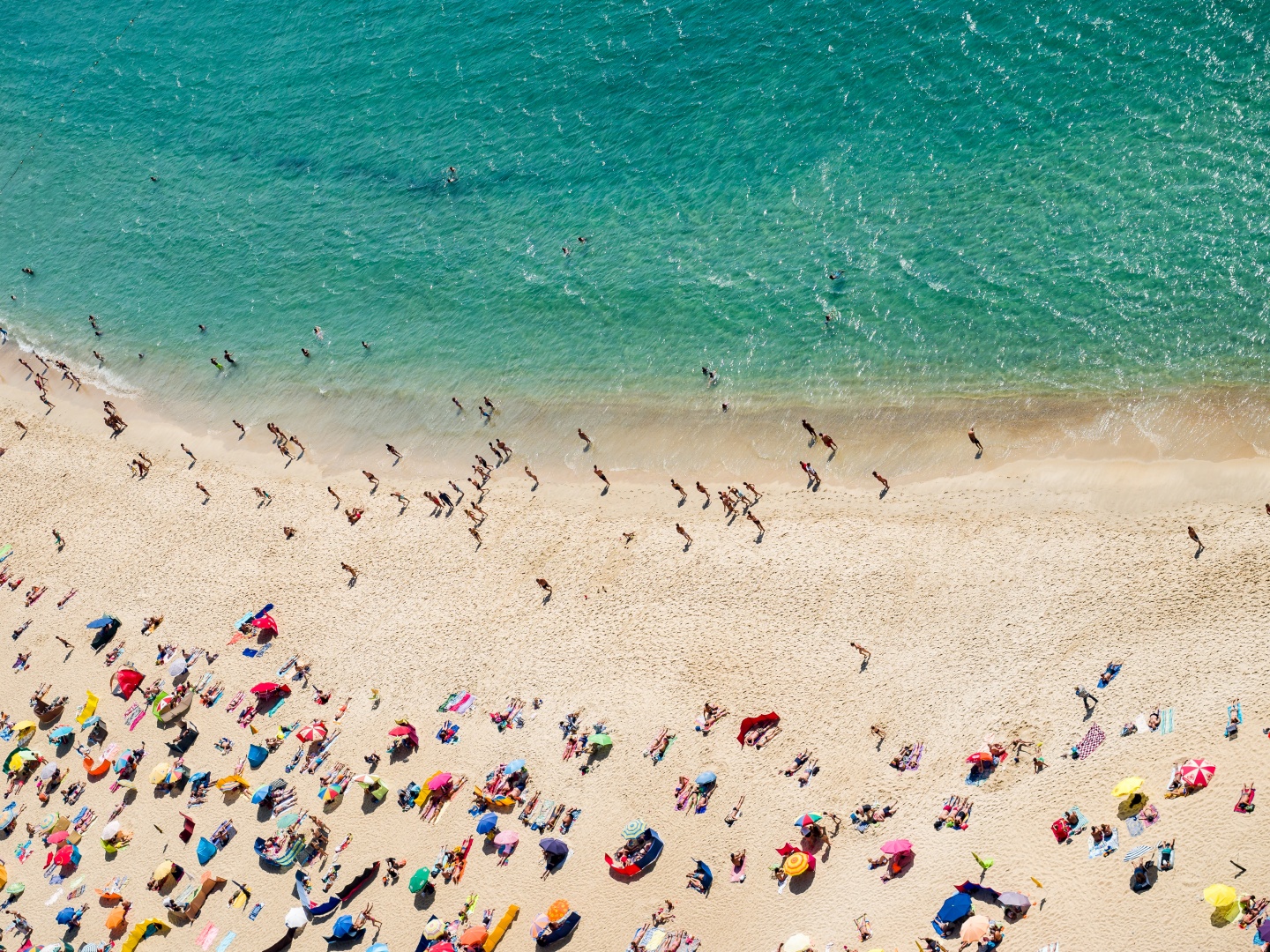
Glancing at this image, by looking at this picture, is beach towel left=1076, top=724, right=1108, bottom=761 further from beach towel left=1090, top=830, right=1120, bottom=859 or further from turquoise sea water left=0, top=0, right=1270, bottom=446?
turquoise sea water left=0, top=0, right=1270, bottom=446

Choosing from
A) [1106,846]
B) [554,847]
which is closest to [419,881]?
[554,847]

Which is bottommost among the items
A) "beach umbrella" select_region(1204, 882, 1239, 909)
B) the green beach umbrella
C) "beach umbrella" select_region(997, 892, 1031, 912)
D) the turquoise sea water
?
the green beach umbrella

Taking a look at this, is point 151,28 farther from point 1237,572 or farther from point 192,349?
point 1237,572

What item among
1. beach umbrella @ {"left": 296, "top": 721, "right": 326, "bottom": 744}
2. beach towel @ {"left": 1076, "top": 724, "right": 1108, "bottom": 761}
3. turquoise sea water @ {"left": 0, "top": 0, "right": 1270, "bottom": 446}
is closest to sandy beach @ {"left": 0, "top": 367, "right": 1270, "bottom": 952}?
beach towel @ {"left": 1076, "top": 724, "right": 1108, "bottom": 761}

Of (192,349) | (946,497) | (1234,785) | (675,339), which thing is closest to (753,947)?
(1234,785)

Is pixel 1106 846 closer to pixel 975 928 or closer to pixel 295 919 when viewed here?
pixel 975 928

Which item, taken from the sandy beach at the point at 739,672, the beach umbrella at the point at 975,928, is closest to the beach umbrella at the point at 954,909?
the beach umbrella at the point at 975,928
